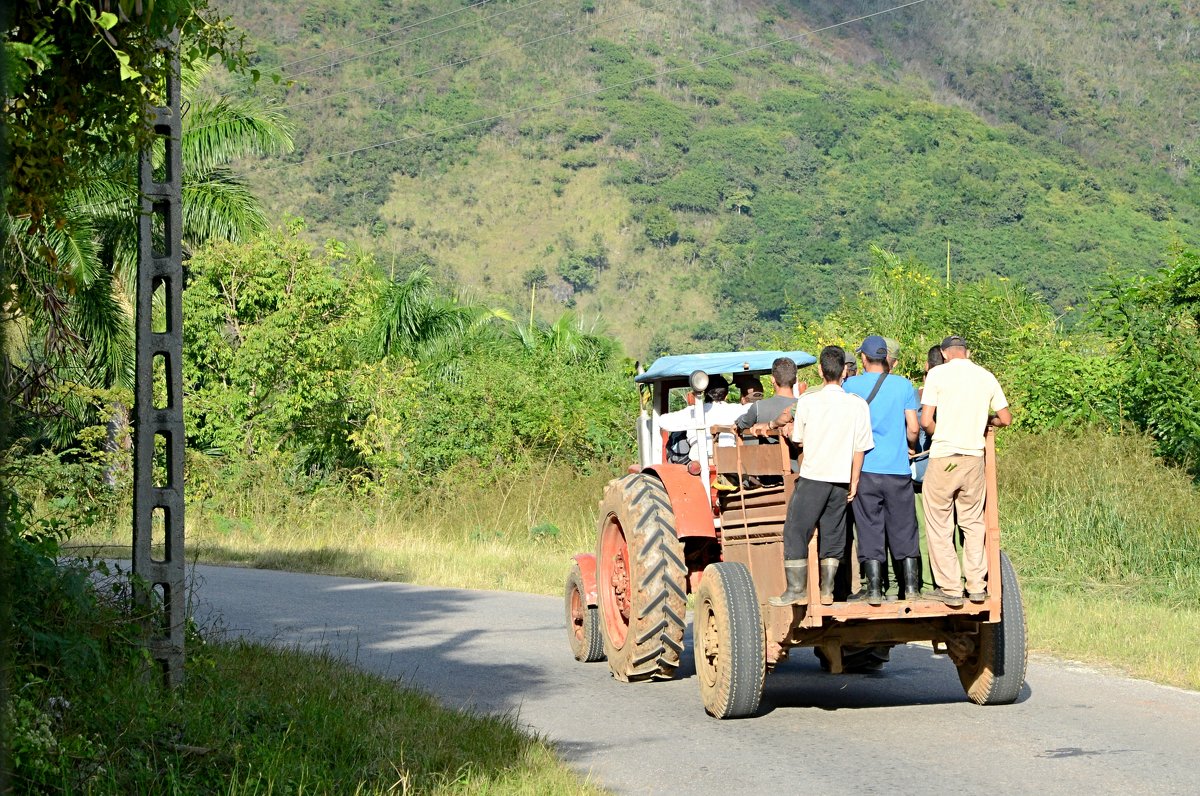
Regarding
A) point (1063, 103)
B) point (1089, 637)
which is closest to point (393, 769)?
point (1089, 637)

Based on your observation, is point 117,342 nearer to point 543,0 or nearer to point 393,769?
point 393,769

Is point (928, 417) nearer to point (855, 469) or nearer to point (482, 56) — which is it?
point (855, 469)

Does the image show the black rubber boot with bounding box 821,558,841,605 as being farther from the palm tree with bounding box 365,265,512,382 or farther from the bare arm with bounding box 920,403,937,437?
the palm tree with bounding box 365,265,512,382

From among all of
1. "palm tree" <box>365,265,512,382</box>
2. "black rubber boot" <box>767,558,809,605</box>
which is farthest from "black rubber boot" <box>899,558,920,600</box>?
"palm tree" <box>365,265,512,382</box>

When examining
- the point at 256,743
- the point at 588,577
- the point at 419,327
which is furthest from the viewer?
the point at 419,327

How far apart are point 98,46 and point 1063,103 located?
122m

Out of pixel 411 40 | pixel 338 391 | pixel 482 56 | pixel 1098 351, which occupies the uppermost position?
pixel 411 40

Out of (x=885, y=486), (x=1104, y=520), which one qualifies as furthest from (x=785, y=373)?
(x=1104, y=520)

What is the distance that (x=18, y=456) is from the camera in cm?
1686

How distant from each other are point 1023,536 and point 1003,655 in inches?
319

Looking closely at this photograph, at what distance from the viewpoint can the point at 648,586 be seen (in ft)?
33.1

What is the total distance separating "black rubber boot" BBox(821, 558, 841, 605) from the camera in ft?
29.0

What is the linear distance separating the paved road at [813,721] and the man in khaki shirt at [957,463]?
3.27ft

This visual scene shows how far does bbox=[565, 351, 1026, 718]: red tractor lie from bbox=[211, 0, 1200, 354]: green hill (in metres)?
65.1
